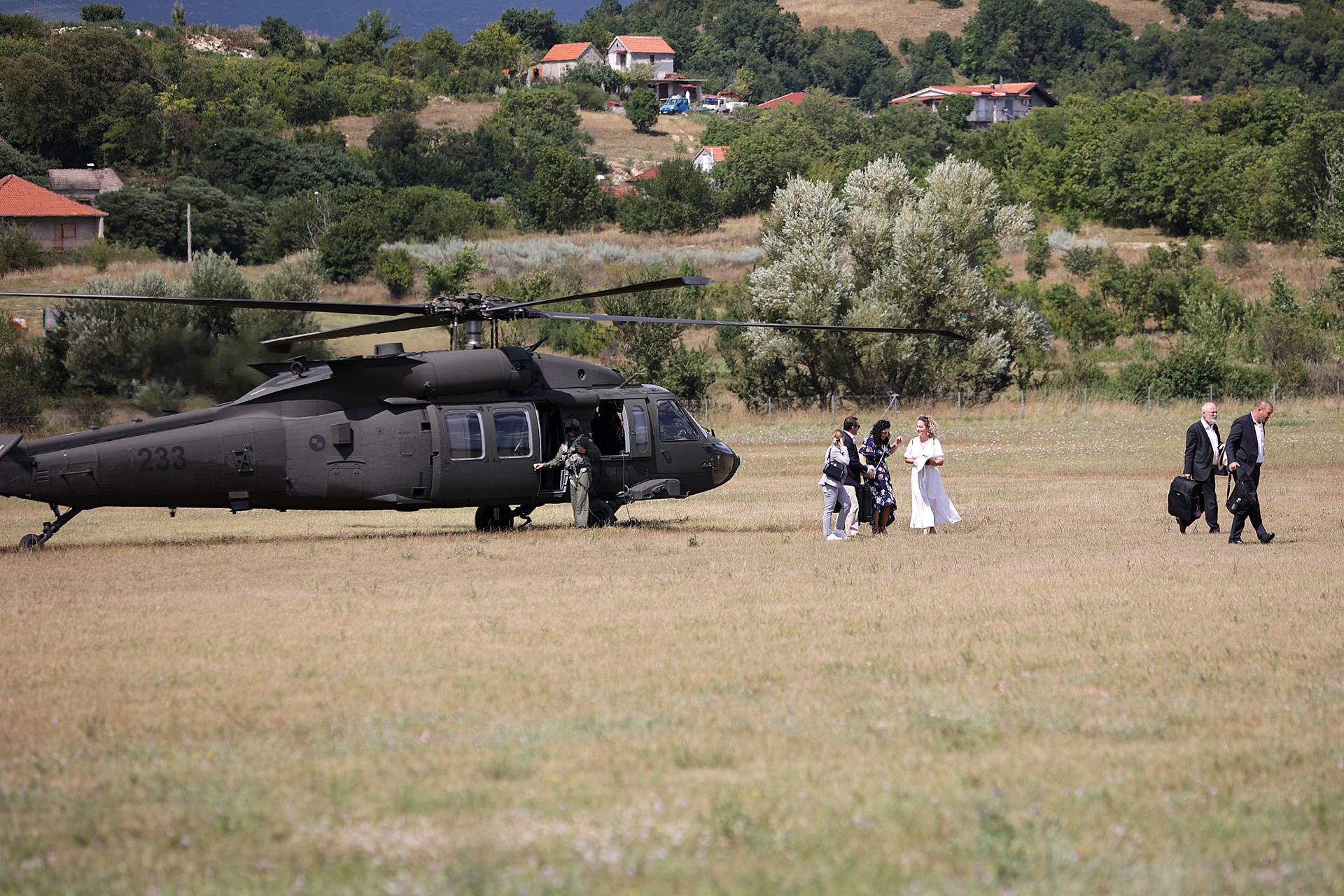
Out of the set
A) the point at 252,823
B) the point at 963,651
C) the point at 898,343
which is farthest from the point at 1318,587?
the point at 898,343

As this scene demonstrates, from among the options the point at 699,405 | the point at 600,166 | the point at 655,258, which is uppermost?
the point at 600,166

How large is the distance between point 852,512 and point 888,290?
35327 mm

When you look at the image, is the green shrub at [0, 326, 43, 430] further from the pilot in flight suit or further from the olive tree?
the pilot in flight suit

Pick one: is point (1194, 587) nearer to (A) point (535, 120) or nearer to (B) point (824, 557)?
(B) point (824, 557)

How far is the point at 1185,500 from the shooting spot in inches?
776

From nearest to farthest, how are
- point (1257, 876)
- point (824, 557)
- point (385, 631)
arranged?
point (1257, 876) < point (385, 631) < point (824, 557)

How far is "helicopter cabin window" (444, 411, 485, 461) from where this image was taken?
64.9 ft

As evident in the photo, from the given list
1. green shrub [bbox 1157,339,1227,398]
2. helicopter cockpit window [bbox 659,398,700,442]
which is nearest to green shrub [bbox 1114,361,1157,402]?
green shrub [bbox 1157,339,1227,398]

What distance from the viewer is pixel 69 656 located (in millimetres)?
11242

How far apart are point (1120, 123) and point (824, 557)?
350ft

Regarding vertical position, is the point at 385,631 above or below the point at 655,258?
below

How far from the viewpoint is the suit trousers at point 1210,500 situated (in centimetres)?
1952

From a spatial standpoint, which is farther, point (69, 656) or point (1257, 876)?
point (69, 656)

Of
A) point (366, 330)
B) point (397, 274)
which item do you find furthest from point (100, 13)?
point (366, 330)
